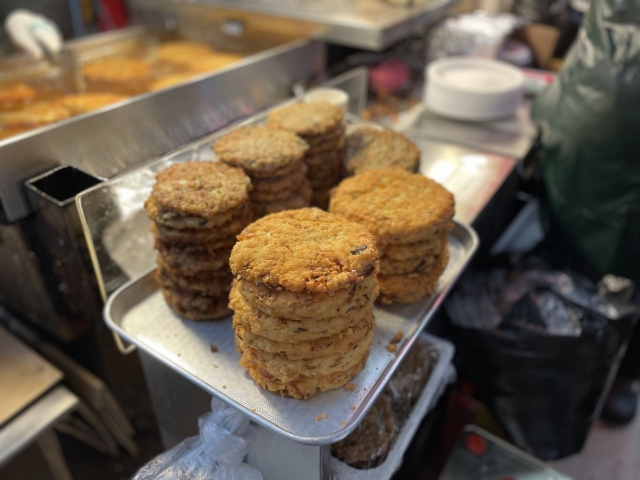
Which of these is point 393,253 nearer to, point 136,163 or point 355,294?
point 355,294

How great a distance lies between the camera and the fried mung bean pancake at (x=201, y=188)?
1.08 meters

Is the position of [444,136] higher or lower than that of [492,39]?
lower

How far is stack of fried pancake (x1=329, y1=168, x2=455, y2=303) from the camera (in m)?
1.16

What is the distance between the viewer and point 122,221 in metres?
1.30

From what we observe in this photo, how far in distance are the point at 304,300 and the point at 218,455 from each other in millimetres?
515

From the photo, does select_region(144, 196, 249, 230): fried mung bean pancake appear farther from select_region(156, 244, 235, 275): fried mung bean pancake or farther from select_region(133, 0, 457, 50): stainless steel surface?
select_region(133, 0, 457, 50): stainless steel surface

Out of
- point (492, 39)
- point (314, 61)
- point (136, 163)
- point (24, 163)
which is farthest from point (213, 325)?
point (492, 39)

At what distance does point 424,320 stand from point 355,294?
1.21 feet

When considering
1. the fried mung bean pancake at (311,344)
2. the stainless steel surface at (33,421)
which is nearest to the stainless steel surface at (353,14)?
the fried mung bean pancake at (311,344)

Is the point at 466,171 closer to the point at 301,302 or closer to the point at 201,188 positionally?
the point at 201,188

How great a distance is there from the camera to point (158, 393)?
143cm

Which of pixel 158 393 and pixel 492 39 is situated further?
pixel 492 39

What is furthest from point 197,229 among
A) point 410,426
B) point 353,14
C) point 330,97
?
point 353,14

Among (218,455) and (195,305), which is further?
(195,305)
